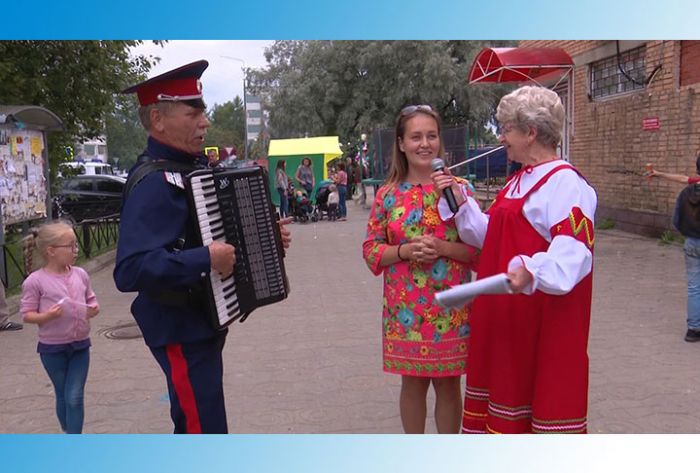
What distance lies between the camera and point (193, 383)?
2861 mm

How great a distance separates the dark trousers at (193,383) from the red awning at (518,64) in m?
10.4

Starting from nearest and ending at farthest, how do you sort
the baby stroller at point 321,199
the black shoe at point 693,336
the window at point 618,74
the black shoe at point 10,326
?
1. the black shoe at point 693,336
2. the black shoe at point 10,326
3. the window at point 618,74
4. the baby stroller at point 321,199

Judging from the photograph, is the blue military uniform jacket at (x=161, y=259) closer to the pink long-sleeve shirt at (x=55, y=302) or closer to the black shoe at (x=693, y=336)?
the pink long-sleeve shirt at (x=55, y=302)

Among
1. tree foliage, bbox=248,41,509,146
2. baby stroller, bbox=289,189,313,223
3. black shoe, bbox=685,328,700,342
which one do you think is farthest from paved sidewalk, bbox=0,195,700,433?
tree foliage, bbox=248,41,509,146

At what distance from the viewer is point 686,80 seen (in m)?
11.2

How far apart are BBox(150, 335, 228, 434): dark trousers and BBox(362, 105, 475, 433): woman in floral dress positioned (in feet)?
2.88

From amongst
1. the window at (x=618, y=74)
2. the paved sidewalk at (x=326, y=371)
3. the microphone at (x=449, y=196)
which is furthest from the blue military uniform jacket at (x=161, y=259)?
the window at (x=618, y=74)

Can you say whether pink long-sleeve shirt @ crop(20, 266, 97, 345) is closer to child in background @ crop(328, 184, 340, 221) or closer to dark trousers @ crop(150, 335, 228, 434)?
dark trousers @ crop(150, 335, 228, 434)

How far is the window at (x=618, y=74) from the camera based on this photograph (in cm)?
1265

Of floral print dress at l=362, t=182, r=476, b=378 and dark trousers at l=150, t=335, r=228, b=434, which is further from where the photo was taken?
floral print dress at l=362, t=182, r=476, b=378

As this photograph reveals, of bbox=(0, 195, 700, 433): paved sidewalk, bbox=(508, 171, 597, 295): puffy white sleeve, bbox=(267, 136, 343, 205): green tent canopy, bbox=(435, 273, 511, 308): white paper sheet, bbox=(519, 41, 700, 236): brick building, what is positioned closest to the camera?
bbox=(435, 273, 511, 308): white paper sheet

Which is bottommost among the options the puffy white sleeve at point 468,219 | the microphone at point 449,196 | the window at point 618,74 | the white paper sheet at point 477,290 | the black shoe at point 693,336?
the black shoe at point 693,336

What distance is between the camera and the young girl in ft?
13.3

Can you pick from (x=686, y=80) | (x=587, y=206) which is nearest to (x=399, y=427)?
(x=587, y=206)
